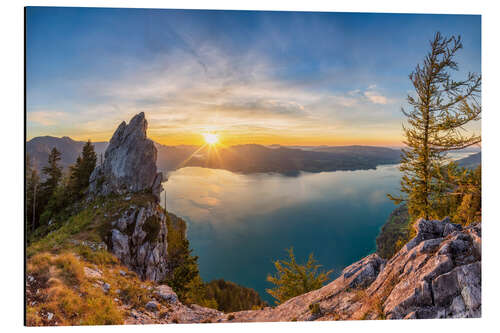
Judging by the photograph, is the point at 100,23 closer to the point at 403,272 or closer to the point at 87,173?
the point at 403,272

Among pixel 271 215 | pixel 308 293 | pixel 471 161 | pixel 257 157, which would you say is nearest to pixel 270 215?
pixel 271 215

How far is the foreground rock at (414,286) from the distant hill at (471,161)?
5.89 feet

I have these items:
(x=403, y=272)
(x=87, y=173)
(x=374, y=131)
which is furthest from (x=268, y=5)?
(x=87, y=173)

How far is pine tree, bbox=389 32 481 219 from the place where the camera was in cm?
488

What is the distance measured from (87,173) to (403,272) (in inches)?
758

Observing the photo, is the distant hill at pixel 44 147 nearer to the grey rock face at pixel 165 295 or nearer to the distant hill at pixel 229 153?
the distant hill at pixel 229 153

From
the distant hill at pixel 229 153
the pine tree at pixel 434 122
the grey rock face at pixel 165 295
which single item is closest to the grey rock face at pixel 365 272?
the pine tree at pixel 434 122

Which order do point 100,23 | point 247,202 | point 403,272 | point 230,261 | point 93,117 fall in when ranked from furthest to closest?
1. point 230,261
2. point 247,202
3. point 93,117
4. point 100,23
5. point 403,272

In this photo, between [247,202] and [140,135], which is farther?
[247,202]

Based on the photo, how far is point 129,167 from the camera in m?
11.8

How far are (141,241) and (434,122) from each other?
518 inches

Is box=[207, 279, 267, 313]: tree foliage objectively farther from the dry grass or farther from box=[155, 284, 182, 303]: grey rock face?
the dry grass

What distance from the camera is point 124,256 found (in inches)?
322

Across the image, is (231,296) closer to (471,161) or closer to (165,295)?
(165,295)
